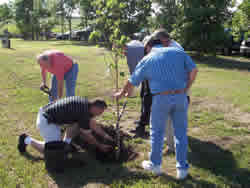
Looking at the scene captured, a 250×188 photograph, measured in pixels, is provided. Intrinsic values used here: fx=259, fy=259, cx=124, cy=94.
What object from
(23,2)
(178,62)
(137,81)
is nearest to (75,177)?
(137,81)

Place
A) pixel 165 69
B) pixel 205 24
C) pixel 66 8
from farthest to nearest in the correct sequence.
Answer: pixel 66 8 < pixel 205 24 < pixel 165 69

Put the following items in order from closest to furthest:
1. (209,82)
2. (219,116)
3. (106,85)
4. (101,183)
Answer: (101,183) < (219,116) < (106,85) < (209,82)

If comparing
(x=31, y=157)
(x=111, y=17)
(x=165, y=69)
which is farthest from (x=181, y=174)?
Answer: (x=111, y=17)

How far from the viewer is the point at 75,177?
3.40m

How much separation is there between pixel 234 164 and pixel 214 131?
4.23 ft

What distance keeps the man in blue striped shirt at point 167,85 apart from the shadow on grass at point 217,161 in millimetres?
635

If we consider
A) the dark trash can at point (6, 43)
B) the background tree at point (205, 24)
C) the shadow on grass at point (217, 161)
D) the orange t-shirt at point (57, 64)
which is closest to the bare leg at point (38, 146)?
the orange t-shirt at point (57, 64)

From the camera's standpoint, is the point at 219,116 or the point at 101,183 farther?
the point at 219,116

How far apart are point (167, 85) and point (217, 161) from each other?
5.49ft

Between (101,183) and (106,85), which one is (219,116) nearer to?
(101,183)

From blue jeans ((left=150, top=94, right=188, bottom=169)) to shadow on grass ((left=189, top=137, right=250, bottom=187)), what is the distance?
0.61m

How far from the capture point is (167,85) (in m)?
2.94

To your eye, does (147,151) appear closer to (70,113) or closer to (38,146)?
(70,113)

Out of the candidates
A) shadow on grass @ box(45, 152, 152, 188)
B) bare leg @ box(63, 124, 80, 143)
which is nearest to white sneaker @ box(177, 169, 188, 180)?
shadow on grass @ box(45, 152, 152, 188)
